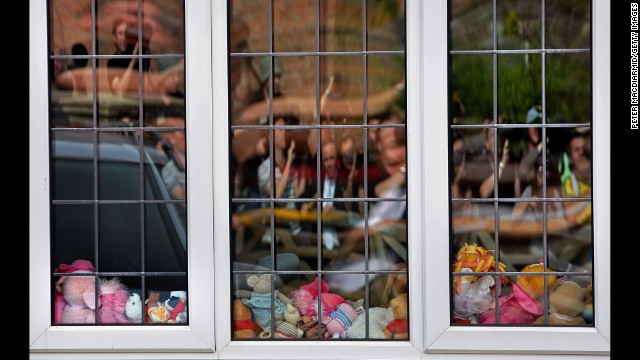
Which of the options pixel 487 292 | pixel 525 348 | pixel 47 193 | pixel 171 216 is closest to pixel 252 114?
pixel 171 216

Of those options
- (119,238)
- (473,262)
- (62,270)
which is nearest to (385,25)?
(473,262)

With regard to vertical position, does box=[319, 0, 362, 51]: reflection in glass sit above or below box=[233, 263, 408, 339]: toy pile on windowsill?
above

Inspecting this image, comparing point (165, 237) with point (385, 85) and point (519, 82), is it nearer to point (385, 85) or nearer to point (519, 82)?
point (385, 85)

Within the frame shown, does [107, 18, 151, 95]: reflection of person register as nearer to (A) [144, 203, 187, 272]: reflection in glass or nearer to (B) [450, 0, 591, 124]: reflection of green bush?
(A) [144, 203, 187, 272]: reflection in glass

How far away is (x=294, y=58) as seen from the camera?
5465 millimetres

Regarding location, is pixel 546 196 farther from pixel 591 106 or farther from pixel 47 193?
pixel 47 193

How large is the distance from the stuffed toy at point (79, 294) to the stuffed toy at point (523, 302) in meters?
2.36

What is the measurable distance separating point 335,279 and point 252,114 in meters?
1.11

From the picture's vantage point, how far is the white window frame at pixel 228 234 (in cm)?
531

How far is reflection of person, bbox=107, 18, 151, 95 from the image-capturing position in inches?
217

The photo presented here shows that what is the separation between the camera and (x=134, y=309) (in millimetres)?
5543

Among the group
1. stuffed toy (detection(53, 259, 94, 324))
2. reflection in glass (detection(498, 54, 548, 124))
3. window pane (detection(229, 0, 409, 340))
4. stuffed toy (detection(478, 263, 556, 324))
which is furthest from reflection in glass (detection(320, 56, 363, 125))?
stuffed toy (detection(53, 259, 94, 324))

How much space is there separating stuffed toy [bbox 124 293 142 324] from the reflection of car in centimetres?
8

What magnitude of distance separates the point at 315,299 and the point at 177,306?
2.76ft
